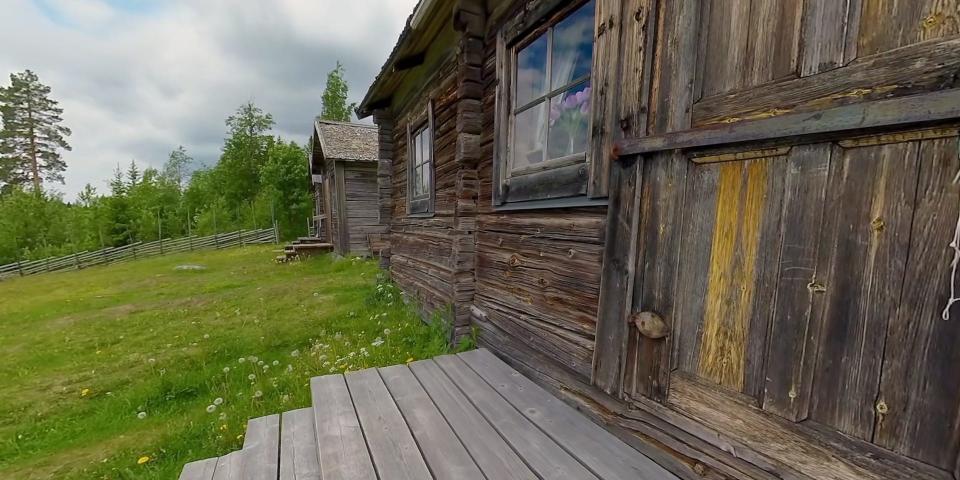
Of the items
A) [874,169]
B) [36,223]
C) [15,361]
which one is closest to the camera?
[874,169]

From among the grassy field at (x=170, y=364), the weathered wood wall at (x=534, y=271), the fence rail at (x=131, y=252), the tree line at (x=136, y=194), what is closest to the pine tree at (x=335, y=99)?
the tree line at (x=136, y=194)

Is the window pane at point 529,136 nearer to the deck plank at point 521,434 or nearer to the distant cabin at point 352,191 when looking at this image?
the deck plank at point 521,434

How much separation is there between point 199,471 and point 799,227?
2.81 m

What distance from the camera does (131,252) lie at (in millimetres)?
21766

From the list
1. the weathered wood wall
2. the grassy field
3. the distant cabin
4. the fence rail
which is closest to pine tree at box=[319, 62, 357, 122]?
the fence rail

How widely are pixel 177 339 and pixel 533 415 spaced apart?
247 inches

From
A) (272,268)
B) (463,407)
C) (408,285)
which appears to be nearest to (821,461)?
(463,407)

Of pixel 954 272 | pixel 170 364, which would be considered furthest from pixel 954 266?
pixel 170 364

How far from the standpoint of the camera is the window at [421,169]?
16.4 ft

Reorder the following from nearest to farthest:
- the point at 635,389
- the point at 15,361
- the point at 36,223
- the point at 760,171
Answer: the point at 760,171, the point at 635,389, the point at 15,361, the point at 36,223

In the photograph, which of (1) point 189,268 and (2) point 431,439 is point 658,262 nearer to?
(2) point 431,439

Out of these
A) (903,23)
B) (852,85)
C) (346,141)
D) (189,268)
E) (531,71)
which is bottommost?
(189,268)

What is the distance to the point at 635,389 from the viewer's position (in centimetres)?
180

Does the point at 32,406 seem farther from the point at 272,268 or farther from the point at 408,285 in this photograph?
the point at 272,268
